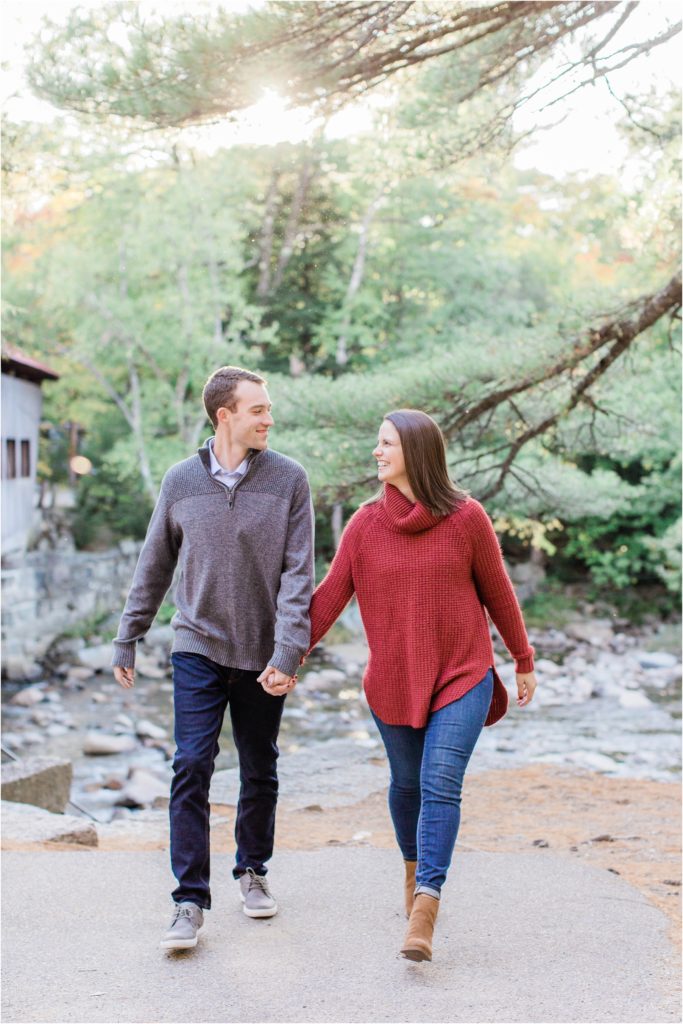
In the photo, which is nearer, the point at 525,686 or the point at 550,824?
the point at 525,686

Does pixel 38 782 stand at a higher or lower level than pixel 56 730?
higher

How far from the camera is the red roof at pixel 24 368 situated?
13602 millimetres

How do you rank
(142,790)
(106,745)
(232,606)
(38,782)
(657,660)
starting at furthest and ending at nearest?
(657,660)
(106,745)
(142,790)
(38,782)
(232,606)

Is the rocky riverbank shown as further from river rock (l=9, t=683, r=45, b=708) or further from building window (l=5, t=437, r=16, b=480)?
building window (l=5, t=437, r=16, b=480)

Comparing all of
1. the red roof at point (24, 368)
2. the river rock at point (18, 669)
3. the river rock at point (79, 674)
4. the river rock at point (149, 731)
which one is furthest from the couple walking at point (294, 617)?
the river rock at point (18, 669)

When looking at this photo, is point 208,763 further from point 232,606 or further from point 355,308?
point 355,308

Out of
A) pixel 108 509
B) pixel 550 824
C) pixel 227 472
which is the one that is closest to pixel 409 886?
pixel 227 472

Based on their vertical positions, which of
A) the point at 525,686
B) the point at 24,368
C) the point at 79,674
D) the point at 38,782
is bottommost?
the point at 79,674

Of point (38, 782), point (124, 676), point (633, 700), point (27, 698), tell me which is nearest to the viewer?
point (124, 676)

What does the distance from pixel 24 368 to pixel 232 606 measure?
12.1m

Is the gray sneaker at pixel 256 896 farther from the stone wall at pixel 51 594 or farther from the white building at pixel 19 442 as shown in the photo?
the stone wall at pixel 51 594

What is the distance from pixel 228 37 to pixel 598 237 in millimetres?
18275

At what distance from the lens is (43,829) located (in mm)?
5125

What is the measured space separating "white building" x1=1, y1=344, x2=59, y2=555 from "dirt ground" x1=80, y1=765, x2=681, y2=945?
8669mm
